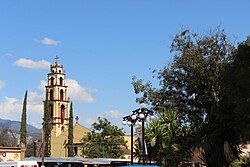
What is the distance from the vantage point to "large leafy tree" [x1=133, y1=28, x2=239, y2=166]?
29.3 meters

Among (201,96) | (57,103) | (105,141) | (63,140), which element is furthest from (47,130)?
(201,96)

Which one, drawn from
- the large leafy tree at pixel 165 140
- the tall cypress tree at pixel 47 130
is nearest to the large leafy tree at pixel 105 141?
the tall cypress tree at pixel 47 130

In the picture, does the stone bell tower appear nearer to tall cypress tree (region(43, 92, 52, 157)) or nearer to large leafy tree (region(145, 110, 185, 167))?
tall cypress tree (region(43, 92, 52, 157))

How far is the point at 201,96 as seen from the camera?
3472 centimetres

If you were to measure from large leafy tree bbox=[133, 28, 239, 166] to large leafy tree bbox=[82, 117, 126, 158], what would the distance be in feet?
103

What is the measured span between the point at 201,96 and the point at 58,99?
6840 centimetres

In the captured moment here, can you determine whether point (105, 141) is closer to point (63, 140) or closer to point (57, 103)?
point (63, 140)

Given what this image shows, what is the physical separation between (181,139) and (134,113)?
654 centimetres

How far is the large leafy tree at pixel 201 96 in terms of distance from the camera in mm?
29312

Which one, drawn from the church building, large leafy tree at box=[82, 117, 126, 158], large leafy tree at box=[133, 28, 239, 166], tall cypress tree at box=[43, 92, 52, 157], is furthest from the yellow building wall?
large leafy tree at box=[133, 28, 239, 166]

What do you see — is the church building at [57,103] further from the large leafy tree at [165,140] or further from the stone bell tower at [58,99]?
the large leafy tree at [165,140]

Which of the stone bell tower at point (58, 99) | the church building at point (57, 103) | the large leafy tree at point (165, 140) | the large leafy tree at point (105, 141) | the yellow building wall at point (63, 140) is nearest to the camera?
the large leafy tree at point (165, 140)

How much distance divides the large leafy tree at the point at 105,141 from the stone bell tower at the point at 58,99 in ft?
88.7

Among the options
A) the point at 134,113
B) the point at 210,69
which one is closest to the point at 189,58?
the point at 210,69
